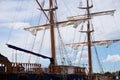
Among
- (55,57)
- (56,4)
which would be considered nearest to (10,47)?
(55,57)

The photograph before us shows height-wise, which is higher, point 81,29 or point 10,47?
point 81,29

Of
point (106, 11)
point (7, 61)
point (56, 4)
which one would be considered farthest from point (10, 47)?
point (106, 11)

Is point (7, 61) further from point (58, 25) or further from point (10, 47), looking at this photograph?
point (58, 25)

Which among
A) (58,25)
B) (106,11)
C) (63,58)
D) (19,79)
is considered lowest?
(19,79)

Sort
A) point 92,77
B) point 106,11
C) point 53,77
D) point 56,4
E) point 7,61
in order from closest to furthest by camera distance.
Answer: point 7,61 → point 53,77 → point 56,4 → point 92,77 → point 106,11

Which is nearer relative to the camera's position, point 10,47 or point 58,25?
point 10,47

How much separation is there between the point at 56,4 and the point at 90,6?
22470 millimetres

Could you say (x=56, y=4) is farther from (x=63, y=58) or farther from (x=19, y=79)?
(x=19, y=79)

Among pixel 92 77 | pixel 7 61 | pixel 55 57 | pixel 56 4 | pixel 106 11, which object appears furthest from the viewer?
pixel 106 11

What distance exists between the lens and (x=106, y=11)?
79.2 meters

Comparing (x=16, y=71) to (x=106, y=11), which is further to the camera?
(x=106, y=11)

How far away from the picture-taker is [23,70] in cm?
4569

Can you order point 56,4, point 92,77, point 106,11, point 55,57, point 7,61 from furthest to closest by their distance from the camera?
point 106,11
point 92,77
point 56,4
point 55,57
point 7,61

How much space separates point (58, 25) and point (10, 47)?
62.3 ft
